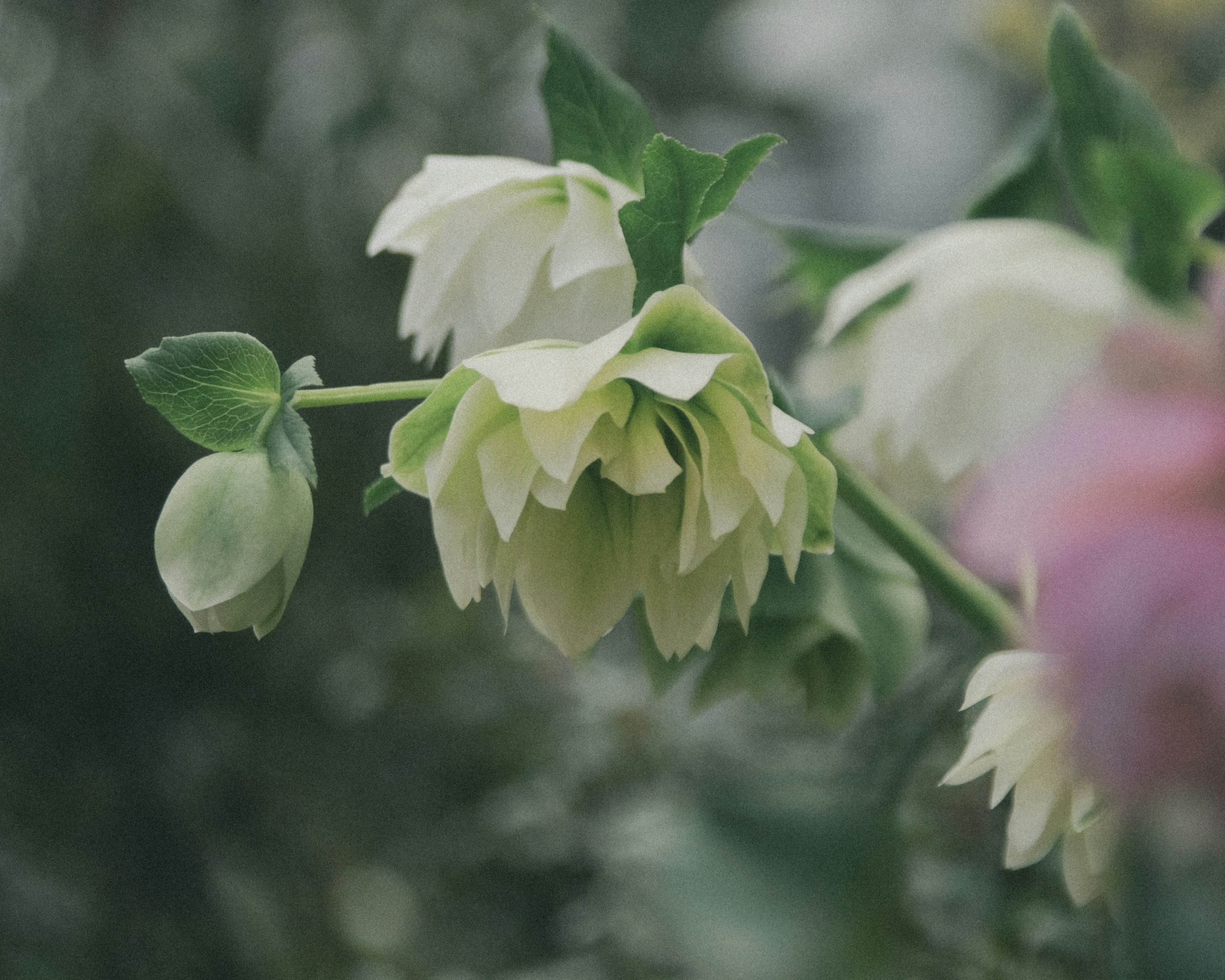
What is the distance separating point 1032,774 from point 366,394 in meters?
0.13

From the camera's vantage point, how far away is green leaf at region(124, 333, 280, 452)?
7.5 inches

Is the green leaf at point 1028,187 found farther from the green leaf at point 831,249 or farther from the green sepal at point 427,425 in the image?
the green sepal at point 427,425

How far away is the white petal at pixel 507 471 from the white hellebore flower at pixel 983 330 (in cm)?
9

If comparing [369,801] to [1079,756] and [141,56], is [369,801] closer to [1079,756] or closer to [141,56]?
[141,56]

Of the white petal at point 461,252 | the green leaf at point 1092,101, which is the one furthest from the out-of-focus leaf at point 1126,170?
→ the white petal at point 461,252

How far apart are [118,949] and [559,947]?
0.31 metres

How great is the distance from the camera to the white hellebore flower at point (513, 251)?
0.22m

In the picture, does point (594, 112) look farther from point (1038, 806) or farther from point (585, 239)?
point (1038, 806)

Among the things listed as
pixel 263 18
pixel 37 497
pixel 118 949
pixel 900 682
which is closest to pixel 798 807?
pixel 900 682

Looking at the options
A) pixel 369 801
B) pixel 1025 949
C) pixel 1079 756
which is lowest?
pixel 369 801

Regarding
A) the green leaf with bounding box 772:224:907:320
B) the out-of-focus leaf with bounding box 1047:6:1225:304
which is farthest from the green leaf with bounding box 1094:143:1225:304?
the green leaf with bounding box 772:224:907:320

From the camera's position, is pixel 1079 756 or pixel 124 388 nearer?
pixel 1079 756

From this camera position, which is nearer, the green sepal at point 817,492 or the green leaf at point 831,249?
the green sepal at point 817,492

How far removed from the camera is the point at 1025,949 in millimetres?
340
